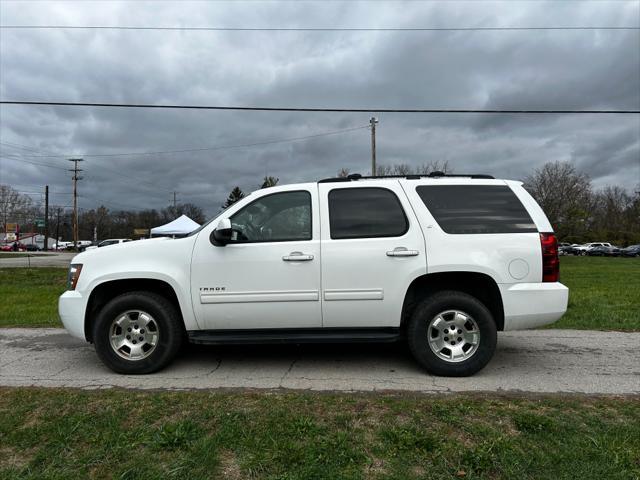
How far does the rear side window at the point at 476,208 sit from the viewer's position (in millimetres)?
4578

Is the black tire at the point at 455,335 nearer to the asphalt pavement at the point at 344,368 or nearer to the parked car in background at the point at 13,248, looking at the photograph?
the asphalt pavement at the point at 344,368

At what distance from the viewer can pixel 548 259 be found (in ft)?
14.7

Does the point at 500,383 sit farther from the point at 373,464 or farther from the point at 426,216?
the point at 373,464

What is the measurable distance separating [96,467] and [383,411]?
2014 mm

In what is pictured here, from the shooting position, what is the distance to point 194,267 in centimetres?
456

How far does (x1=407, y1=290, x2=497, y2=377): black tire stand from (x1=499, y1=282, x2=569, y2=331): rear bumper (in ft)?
0.78

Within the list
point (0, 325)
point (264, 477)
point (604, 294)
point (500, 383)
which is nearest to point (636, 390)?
point (500, 383)

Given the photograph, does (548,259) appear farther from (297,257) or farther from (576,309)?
(576,309)

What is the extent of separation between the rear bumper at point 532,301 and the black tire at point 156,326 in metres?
3.27

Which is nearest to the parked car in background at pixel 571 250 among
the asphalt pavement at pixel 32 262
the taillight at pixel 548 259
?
the asphalt pavement at pixel 32 262

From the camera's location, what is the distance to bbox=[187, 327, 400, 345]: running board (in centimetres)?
455

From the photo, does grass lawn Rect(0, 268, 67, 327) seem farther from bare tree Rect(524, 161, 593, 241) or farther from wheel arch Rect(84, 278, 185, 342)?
bare tree Rect(524, 161, 593, 241)

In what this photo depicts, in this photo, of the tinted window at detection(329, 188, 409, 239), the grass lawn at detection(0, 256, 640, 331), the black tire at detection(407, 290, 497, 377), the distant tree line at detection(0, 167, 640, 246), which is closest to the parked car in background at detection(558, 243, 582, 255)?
the distant tree line at detection(0, 167, 640, 246)

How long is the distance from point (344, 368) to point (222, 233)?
1.91 m
